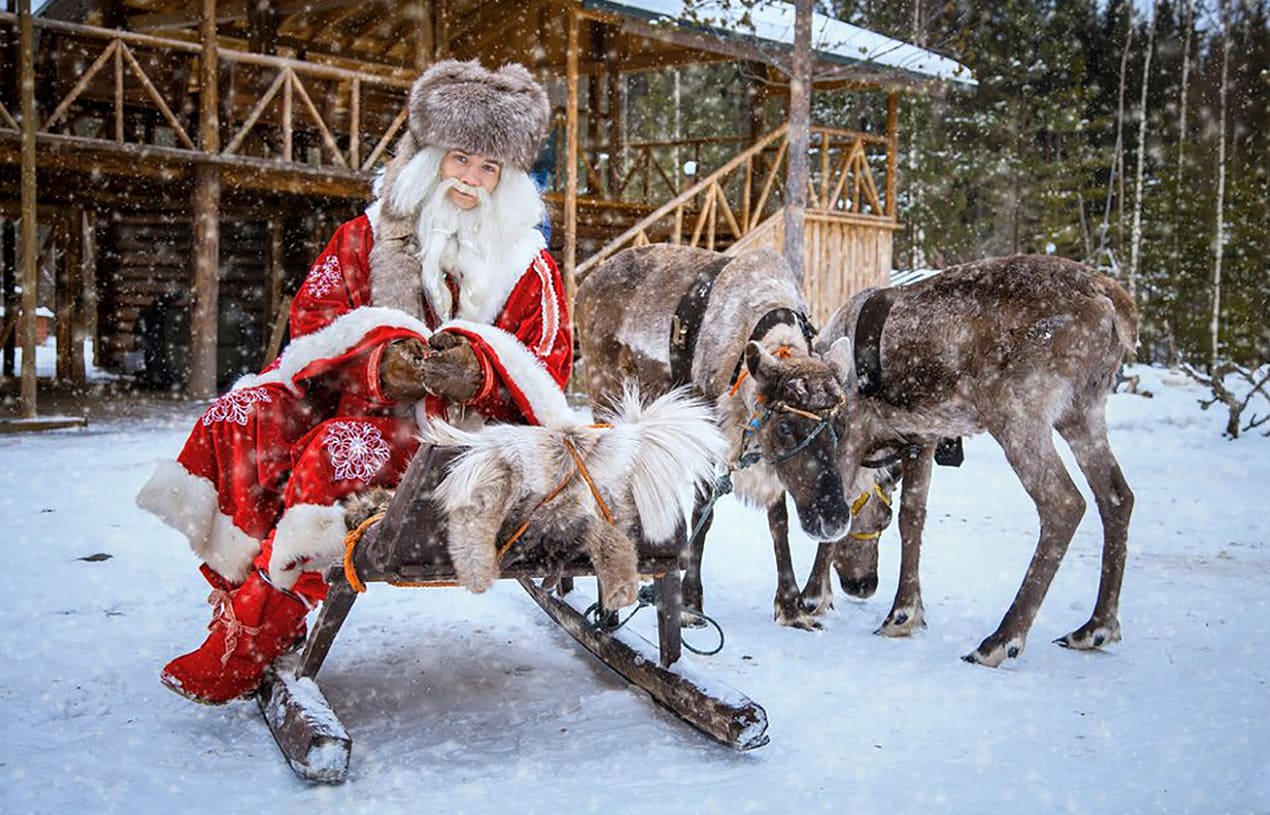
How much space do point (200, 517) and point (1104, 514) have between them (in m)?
Answer: 3.31

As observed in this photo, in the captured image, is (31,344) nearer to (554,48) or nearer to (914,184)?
(554,48)

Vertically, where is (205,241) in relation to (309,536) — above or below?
above

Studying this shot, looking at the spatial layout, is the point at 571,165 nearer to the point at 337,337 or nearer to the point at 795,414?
the point at 795,414

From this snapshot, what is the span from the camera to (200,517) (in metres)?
2.89

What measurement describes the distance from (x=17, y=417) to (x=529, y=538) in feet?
27.9

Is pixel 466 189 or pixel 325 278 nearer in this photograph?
pixel 325 278

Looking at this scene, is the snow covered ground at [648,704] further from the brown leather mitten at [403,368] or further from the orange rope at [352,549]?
the brown leather mitten at [403,368]

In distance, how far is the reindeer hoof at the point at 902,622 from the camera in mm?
4023

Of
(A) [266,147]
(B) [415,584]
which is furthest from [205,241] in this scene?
(B) [415,584]

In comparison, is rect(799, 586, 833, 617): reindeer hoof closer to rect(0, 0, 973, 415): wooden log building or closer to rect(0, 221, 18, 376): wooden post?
rect(0, 0, 973, 415): wooden log building

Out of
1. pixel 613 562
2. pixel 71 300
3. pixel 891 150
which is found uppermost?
pixel 891 150

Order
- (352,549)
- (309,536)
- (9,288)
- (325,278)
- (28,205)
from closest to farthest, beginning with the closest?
(352,549) < (309,536) < (325,278) < (28,205) < (9,288)

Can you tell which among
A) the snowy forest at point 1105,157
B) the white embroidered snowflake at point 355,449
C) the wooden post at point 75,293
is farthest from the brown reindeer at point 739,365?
the snowy forest at point 1105,157

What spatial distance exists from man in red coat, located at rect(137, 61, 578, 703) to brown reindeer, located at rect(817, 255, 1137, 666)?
147 centimetres
